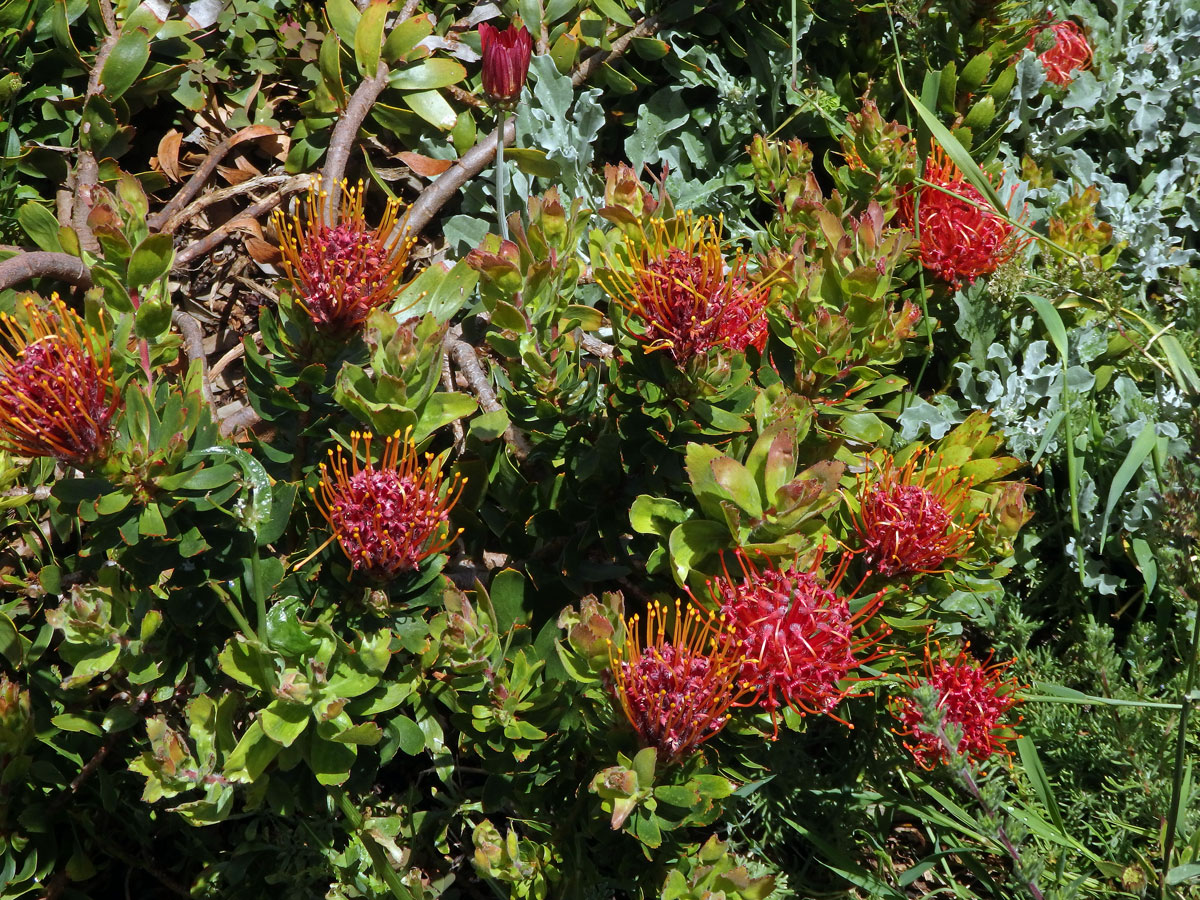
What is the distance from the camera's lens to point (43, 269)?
170cm

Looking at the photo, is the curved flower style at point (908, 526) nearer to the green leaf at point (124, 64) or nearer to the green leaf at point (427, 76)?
the green leaf at point (427, 76)

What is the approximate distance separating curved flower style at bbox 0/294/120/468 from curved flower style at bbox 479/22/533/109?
0.79 metres

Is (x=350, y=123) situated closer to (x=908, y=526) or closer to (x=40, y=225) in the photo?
(x=40, y=225)

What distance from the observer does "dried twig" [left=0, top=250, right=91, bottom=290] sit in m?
1.64

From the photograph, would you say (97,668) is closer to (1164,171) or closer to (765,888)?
(765,888)

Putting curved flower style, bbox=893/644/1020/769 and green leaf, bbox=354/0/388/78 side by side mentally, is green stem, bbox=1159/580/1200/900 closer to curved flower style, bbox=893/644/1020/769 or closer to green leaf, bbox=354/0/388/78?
curved flower style, bbox=893/644/1020/769

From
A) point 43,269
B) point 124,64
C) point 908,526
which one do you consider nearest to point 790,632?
point 908,526

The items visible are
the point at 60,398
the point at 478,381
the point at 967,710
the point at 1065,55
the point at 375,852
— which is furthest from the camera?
the point at 1065,55

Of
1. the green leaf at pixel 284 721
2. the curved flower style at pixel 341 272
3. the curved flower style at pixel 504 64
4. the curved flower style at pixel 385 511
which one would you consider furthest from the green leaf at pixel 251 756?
the curved flower style at pixel 504 64

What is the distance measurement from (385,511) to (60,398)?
395 mm

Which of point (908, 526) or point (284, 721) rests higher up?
point (908, 526)

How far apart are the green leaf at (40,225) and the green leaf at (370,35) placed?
0.68 m

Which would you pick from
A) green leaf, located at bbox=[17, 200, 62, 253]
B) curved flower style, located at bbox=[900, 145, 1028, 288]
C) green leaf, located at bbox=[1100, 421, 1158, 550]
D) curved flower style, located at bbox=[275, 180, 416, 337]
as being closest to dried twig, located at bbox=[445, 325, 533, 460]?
curved flower style, located at bbox=[275, 180, 416, 337]

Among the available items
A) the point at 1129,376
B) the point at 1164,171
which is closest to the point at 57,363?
the point at 1129,376
